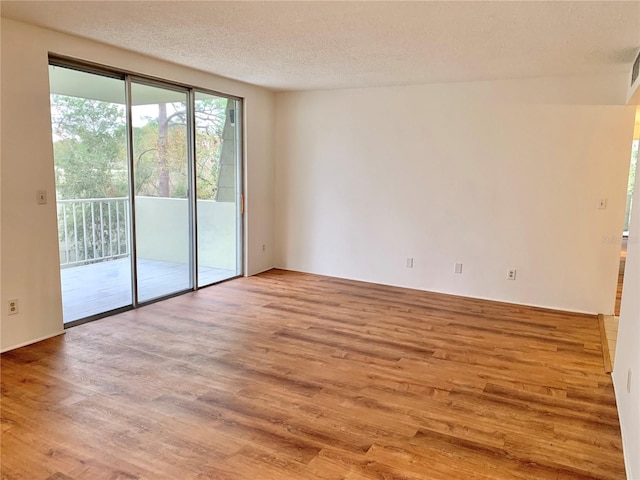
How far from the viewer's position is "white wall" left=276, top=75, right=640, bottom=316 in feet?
15.1

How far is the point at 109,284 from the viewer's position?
454 cm

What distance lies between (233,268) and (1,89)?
3.29 meters

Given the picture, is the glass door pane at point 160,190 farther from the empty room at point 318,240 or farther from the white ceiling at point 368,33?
the white ceiling at point 368,33

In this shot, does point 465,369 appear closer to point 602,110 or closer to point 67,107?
Result: point 602,110

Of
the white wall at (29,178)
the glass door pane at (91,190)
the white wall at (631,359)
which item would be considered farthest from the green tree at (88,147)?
the white wall at (631,359)

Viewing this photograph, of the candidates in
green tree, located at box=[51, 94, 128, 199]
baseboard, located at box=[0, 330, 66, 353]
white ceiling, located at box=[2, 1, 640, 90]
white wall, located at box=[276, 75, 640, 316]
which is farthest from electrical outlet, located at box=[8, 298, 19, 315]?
white wall, located at box=[276, 75, 640, 316]

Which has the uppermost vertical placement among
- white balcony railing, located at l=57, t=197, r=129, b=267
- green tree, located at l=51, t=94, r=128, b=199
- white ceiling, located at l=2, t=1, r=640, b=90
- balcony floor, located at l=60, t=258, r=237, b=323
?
white ceiling, located at l=2, t=1, r=640, b=90

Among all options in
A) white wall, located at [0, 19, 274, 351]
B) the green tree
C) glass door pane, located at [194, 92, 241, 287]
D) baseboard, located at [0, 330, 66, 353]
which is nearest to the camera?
white wall, located at [0, 19, 274, 351]

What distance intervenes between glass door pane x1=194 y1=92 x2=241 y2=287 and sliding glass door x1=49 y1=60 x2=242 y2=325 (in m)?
0.01

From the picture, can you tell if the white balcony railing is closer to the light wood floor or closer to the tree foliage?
the tree foliage

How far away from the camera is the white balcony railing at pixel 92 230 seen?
4070mm

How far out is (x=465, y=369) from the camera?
3.30m

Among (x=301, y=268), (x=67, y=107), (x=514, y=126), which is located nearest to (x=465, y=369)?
(x=514, y=126)

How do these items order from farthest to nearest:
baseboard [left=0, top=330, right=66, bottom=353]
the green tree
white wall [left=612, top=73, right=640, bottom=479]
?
the green tree → baseboard [left=0, top=330, right=66, bottom=353] → white wall [left=612, top=73, right=640, bottom=479]
